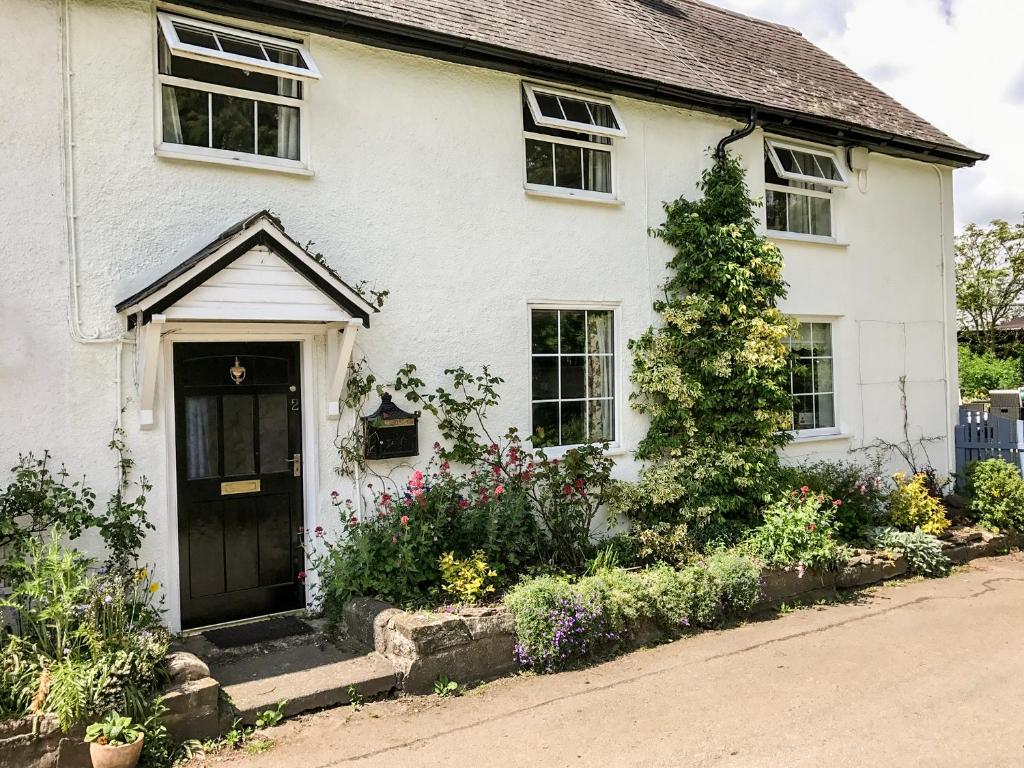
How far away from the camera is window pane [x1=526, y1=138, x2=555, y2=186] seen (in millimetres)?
8438

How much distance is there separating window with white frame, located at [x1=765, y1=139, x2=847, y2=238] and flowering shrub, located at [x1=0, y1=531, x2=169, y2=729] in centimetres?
866

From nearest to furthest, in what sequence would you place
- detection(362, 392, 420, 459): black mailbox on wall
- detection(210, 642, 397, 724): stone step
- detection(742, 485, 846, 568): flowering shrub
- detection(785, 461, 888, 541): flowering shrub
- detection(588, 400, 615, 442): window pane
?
1. detection(210, 642, 397, 724): stone step
2. detection(362, 392, 420, 459): black mailbox on wall
3. detection(742, 485, 846, 568): flowering shrub
4. detection(588, 400, 615, 442): window pane
5. detection(785, 461, 888, 541): flowering shrub

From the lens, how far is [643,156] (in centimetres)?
902

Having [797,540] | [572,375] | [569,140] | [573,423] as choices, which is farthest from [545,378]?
[797,540]

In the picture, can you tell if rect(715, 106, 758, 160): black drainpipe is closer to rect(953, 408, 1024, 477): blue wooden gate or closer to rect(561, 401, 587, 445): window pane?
rect(561, 401, 587, 445): window pane

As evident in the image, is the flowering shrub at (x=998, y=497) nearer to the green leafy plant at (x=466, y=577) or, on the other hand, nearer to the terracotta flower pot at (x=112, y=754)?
the green leafy plant at (x=466, y=577)

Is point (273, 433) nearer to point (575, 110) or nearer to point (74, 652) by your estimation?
point (74, 652)

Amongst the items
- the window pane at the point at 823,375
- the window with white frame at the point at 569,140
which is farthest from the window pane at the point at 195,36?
the window pane at the point at 823,375

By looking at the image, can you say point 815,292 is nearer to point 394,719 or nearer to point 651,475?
point 651,475

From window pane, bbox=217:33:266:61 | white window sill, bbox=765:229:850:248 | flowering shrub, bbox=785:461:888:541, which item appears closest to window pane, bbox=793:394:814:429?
flowering shrub, bbox=785:461:888:541

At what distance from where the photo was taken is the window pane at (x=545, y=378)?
27.4 feet

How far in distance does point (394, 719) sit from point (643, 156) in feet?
21.3

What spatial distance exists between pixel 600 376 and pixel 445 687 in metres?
4.07

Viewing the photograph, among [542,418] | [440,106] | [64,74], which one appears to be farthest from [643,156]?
[64,74]
